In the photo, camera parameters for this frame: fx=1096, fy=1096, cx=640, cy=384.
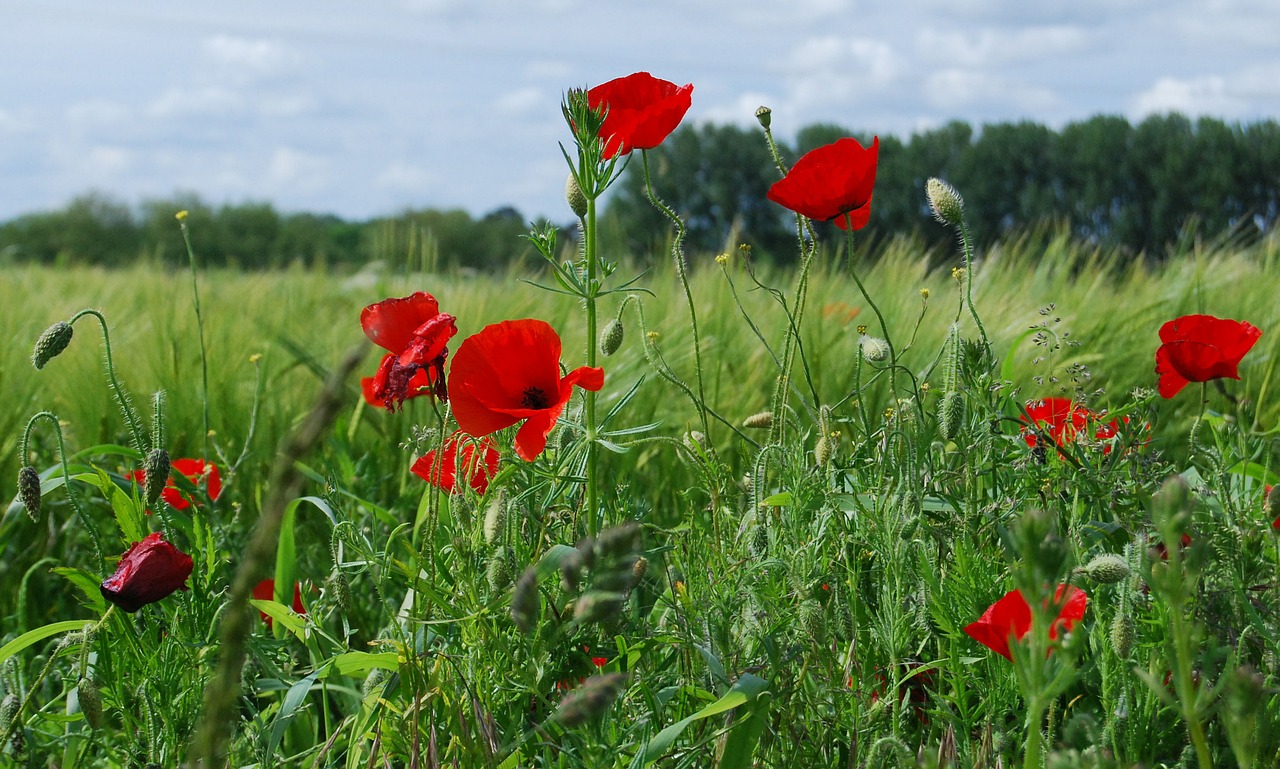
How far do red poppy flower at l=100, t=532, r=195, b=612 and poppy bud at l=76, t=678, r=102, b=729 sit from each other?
0.23 ft

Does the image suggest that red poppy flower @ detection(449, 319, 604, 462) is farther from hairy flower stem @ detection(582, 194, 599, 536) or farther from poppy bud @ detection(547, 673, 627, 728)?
poppy bud @ detection(547, 673, 627, 728)

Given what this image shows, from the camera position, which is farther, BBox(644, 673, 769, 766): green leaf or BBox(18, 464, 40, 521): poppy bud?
BBox(18, 464, 40, 521): poppy bud

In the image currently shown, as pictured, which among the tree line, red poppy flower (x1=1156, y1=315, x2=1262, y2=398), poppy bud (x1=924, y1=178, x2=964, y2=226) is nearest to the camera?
poppy bud (x1=924, y1=178, x2=964, y2=226)

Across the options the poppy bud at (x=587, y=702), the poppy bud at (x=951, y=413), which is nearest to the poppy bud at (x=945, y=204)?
the poppy bud at (x=951, y=413)

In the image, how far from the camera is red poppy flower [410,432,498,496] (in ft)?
3.44

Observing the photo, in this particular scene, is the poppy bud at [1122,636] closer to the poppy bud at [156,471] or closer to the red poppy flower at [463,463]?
the red poppy flower at [463,463]

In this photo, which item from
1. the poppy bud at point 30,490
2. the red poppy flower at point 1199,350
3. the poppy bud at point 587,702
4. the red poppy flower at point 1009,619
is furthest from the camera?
the red poppy flower at point 1199,350

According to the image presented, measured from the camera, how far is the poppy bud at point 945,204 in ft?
3.80

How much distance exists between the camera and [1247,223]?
1325 cm

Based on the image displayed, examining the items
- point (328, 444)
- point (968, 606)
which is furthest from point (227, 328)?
point (968, 606)

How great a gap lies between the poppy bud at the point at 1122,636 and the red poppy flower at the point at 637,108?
1.86 feet

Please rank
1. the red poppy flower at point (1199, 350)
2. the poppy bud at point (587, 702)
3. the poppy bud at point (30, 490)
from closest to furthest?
the poppy bud at point (587, 702) → the poppy bud at point (30, 490) → the red poppy flower at point (1199, 350)

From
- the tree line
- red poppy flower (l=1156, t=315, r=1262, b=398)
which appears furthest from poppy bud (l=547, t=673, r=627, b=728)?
the tree line

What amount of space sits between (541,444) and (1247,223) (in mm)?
14521
